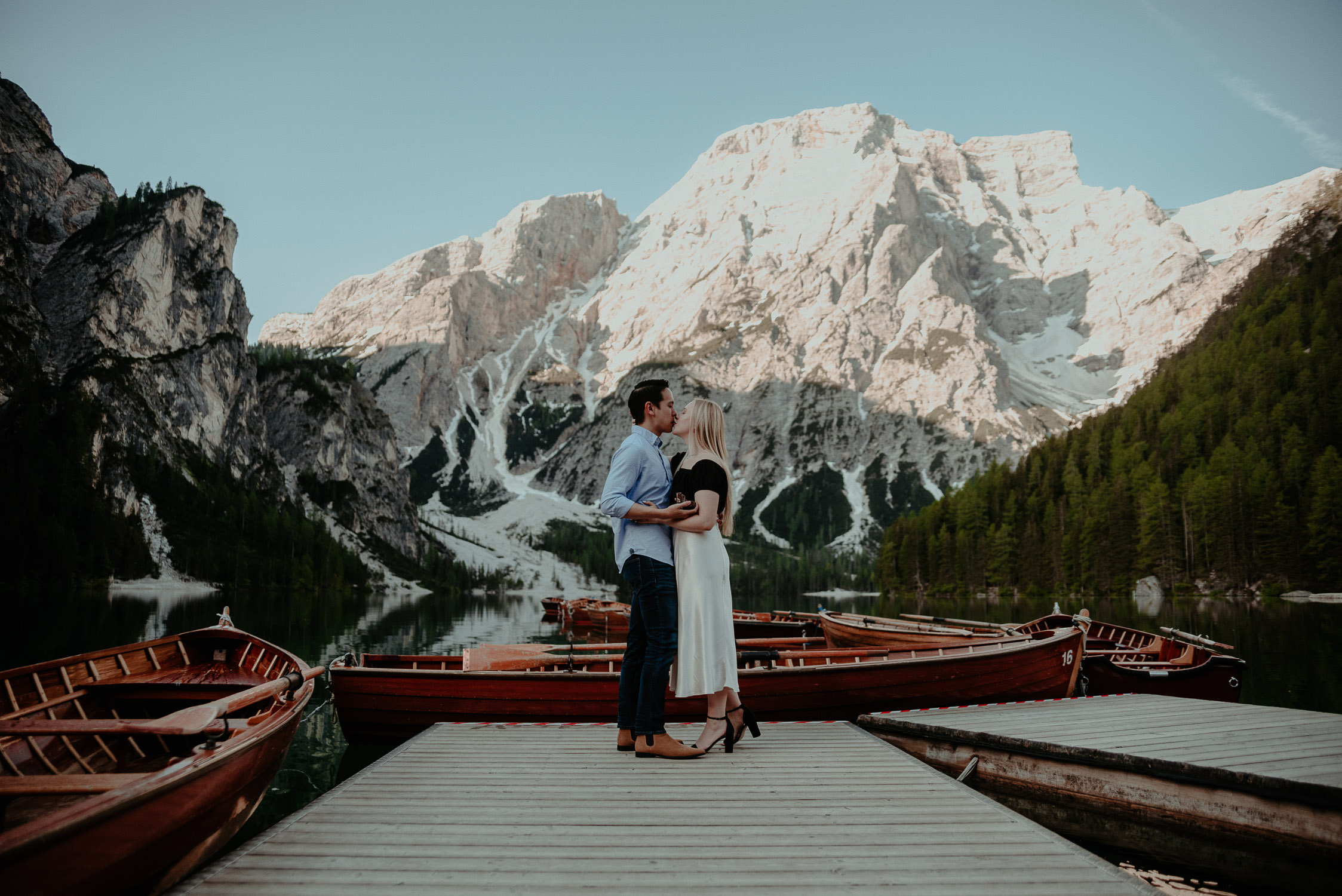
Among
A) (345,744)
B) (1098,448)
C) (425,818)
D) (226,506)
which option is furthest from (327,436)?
(425,818)

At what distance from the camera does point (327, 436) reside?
162 meters

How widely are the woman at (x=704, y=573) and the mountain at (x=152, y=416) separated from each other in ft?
320

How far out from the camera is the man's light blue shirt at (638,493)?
7.61 meters

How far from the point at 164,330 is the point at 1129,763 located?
516ft

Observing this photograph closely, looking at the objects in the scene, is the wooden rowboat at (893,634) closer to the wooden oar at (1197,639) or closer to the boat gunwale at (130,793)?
the wooden oar at (1197,639)

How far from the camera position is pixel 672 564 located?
7.77 meters

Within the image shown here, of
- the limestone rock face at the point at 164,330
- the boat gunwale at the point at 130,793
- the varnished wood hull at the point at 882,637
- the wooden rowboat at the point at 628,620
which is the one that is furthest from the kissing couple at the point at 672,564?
the limestone rock face at the point at 164,330

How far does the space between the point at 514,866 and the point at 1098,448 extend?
110478 mm

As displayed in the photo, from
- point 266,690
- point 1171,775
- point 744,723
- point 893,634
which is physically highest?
point 266,690

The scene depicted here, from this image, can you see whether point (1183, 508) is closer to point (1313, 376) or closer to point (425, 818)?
point (1313, 376)

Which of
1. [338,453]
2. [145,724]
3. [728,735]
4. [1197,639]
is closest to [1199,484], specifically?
[1197,639]

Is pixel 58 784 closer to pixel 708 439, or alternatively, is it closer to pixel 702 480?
pixel 702 480

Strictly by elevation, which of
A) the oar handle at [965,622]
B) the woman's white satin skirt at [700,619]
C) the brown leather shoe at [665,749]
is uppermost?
the woman's white satin skirt at [700,619]

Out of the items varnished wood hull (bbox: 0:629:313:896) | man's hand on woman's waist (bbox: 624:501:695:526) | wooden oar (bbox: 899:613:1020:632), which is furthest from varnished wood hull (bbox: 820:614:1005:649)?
varnished wood hull (bbox: 0:629:313:896)
